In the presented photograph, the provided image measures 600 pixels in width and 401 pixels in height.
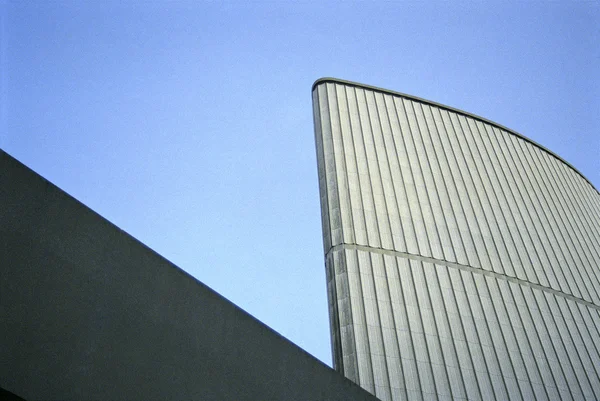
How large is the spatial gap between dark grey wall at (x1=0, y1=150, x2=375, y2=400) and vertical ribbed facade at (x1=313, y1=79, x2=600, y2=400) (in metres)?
8.85

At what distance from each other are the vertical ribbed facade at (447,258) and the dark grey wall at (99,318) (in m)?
8.85

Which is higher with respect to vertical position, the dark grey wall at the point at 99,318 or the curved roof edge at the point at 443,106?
the curved roof edge at the point at 443,106

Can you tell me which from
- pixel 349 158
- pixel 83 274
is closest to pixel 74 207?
pixel 83 274

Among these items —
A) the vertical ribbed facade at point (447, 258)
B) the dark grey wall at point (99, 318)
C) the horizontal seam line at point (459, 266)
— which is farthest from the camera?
the horizontal seam line at point (459, 266)

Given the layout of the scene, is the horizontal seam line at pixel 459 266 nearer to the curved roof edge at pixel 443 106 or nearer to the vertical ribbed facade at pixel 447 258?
the vertical ribbed facade at pixel 447 258

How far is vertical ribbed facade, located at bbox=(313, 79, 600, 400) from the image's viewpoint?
12.4 metres

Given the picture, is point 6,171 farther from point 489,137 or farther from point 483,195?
point 489,137

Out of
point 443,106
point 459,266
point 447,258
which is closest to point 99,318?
point 447,258

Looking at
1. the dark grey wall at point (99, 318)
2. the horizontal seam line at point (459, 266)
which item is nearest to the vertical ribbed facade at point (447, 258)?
the horizontal seam line at point (459, 266)

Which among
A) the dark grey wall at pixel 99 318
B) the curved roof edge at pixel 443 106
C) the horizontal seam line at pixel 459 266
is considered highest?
the curved roof edge at pixel 443 106

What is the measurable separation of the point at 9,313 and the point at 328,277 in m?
10.9

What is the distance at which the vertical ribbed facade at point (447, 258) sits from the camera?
40.6 feet

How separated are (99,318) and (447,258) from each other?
41.4ft

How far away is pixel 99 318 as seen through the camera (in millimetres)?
2674
